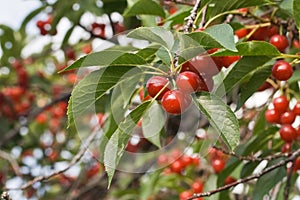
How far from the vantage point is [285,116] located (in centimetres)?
192

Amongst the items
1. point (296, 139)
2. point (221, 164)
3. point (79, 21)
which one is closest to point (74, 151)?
point (79, 21)

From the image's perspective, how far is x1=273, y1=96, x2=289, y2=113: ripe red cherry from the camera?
1925 millimetres

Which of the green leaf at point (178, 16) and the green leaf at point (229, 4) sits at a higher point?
the green leaf at point (229, 4)

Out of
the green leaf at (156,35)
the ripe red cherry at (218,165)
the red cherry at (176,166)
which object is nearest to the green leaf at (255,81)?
the green leaf at (156,35)

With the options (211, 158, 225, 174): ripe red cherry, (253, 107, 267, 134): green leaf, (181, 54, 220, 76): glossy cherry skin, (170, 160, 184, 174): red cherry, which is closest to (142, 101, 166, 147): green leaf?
(181, 54, 220, 76): glossy cherry skin

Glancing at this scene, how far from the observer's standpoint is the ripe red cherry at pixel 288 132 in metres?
1.90

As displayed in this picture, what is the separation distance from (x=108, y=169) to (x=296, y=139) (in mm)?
859

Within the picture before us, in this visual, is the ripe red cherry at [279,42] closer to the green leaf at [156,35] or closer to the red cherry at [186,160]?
the green leaf at [156,35]

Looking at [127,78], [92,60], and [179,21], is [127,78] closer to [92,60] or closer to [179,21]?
[92,60]

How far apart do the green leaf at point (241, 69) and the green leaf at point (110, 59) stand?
0.33 metres

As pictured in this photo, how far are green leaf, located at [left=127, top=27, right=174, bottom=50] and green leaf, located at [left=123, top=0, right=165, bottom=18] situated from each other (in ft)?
1.82

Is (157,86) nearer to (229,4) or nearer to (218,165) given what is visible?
(229,4)

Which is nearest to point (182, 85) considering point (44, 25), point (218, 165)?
point (218, 165)

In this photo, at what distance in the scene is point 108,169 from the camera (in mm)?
1373
